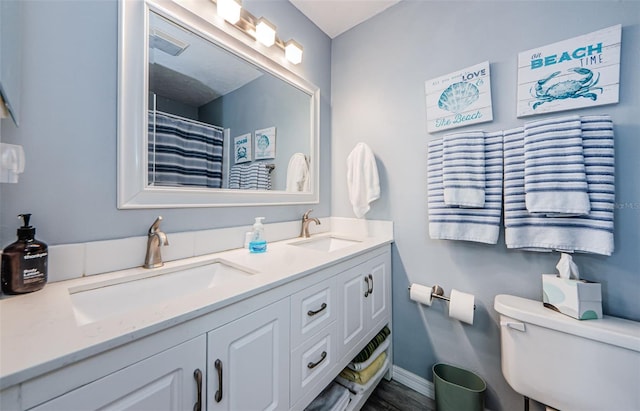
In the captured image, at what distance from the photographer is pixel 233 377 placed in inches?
25.4

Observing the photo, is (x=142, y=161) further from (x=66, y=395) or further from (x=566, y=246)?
(x=566, y=246)

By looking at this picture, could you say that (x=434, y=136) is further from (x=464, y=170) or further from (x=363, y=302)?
(x=363, y=302)

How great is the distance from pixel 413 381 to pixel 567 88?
1683 millimetres

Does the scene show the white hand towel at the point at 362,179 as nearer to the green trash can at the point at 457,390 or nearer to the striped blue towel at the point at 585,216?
the striped blue towel at the point at 585,216

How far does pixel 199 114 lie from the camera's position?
1.08 m

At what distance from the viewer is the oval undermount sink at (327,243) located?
59.9 inches

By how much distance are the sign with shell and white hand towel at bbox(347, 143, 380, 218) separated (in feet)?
1.28

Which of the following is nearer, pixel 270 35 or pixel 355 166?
pixel 270 35

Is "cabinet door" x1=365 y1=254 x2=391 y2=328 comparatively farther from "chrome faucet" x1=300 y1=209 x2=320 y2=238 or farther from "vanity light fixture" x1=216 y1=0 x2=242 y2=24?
"vanity light fixture" x1=216 y1=0 x2=242 y2=24

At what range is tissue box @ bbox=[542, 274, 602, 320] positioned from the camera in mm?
886

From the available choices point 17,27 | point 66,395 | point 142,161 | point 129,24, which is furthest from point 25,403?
point 129,24

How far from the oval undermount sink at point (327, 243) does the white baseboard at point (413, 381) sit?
83 centimetres

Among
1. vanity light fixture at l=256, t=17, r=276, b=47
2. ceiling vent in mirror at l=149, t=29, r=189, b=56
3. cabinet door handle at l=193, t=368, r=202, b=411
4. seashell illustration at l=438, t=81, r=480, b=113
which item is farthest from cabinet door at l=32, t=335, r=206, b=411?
seashell illustration at l=438, t=81, r=480, b=113

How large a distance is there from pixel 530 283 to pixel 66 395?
1560 mm
